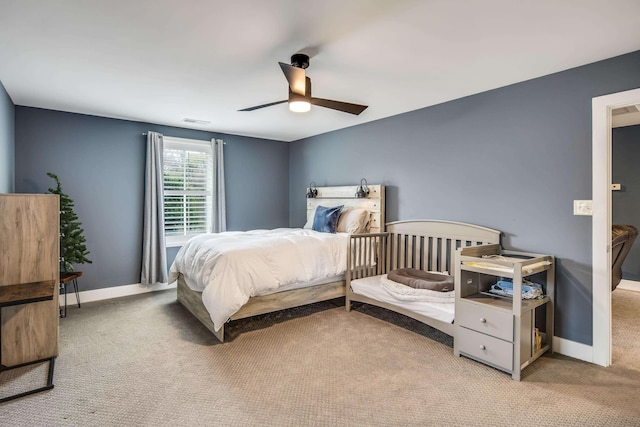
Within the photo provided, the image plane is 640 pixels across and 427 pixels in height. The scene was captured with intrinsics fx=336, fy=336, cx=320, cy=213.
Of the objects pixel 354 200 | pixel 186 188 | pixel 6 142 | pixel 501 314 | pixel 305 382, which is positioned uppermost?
pixel 6 142

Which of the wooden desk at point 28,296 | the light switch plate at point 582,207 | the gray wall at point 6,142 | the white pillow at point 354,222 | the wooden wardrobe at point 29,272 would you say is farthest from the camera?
the white pillow at point 354,222

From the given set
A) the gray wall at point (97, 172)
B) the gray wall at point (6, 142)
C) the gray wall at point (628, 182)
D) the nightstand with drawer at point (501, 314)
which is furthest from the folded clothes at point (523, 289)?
the gray wall at point (6, 142)

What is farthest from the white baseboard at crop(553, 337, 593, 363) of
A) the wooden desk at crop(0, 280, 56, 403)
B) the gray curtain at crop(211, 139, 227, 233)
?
the gray curtain at crop(211, 139, 227, 233)

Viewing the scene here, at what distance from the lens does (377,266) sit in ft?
13.4

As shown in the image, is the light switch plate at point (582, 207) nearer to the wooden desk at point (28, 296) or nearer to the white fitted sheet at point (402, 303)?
the white fitted sheet at point (402, 303)

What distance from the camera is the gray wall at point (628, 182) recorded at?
4.73 metres

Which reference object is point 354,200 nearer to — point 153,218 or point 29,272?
point 153,218

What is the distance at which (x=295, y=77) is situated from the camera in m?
2.30

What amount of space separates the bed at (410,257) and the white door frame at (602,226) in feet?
2.44

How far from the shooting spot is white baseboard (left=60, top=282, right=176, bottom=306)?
400cm

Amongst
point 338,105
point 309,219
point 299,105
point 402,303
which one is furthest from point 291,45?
point 309,219

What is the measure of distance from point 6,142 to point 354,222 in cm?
368

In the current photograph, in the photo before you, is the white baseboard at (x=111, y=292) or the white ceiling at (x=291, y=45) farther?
the white baseboard at (x=111, y=292)

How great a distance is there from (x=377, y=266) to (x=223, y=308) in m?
1.98
